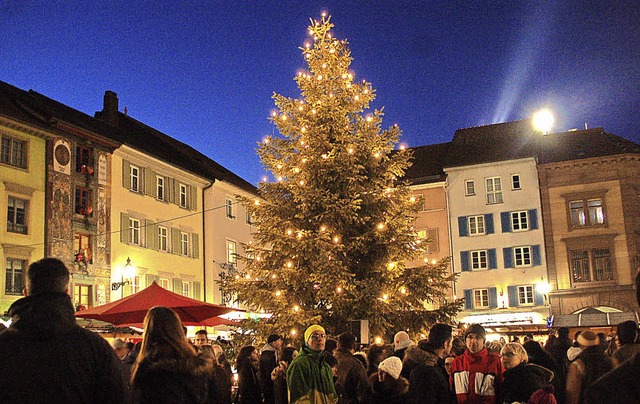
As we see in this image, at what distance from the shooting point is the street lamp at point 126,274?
105ft

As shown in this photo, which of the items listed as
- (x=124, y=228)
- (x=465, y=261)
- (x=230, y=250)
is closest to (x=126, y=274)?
(x=124, y=228)

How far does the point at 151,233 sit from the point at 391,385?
30.2 m

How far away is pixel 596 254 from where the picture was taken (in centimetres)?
4362

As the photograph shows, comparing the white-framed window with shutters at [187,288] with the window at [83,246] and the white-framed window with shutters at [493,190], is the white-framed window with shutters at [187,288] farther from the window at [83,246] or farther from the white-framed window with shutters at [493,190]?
the white-framed window with shutters at [493,190]

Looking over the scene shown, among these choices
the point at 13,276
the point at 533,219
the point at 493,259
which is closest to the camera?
the point at 13,276

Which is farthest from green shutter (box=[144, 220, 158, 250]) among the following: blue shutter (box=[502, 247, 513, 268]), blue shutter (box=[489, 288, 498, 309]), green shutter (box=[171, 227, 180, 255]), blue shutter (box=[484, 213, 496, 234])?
blue shutter (box=[502, 247, 513, 268])

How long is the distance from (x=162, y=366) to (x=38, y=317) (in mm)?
1295

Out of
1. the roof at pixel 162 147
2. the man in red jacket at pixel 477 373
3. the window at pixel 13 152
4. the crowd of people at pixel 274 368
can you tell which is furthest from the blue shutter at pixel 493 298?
the man in red jacket at pixel 477 373

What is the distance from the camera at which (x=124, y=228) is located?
33812 millimetres

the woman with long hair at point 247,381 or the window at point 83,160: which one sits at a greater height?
the window at point 83,160

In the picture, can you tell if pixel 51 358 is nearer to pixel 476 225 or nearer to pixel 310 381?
pixel 310 381

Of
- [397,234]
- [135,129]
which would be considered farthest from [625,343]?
[135,129]

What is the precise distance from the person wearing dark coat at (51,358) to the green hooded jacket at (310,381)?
4.53 meters

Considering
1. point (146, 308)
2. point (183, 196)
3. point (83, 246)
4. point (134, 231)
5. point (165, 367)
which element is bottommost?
point (165, 367)
